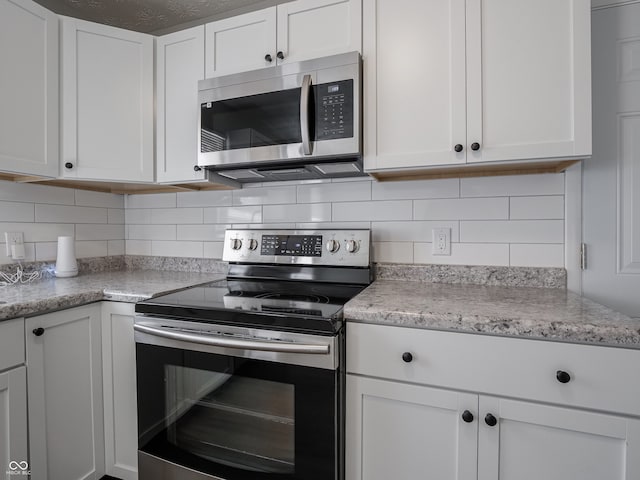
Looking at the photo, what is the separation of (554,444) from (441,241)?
2.77 feet

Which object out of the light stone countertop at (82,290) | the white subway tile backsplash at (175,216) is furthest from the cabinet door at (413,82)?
the white subway tile backsplash at (175,216)

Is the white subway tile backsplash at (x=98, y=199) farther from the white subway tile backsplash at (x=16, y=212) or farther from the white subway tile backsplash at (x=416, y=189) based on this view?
the white subway tile backsplash at (x=416, y=189)

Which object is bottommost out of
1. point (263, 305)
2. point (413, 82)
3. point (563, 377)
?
point (563, 377)

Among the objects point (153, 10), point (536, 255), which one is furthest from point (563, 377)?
point (153, 10)

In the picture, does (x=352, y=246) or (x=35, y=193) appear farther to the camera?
(x=35, y=193)

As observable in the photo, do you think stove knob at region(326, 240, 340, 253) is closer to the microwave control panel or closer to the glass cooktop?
the glass cooktop

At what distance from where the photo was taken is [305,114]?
130 centimetres

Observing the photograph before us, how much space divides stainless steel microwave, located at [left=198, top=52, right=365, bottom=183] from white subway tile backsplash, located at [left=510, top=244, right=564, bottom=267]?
2.54 ft

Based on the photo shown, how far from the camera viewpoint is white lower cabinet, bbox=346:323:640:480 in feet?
2.80

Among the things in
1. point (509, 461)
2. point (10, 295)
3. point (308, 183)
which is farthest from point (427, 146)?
point (10, 295)

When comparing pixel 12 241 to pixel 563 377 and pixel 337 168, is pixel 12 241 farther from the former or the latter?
pixel 563 377

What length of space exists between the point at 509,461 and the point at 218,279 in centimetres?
139

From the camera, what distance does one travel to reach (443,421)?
3.23 ft

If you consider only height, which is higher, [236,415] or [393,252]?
[393,252]
